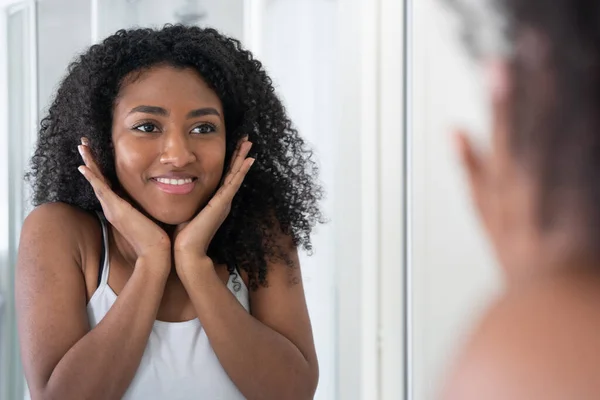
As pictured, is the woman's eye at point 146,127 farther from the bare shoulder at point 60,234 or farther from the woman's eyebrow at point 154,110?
the bare shoulder at point 60,234

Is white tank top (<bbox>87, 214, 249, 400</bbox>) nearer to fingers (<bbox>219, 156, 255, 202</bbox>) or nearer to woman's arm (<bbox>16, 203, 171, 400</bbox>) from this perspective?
woman's arm (<bbox>16, 203, 171, 400</bbox>)

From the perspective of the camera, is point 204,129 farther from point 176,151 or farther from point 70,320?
Answer: point 70,320

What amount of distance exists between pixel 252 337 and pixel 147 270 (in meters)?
0.16

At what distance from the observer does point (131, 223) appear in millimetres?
944

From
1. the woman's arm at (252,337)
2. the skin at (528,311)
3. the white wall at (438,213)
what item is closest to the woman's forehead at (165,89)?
the woman's arm at (252,337)

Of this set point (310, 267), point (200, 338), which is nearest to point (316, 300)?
point (310, 267)

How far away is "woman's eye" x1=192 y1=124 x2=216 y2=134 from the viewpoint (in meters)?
0.96

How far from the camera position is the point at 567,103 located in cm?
32

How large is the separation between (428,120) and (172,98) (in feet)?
1.22

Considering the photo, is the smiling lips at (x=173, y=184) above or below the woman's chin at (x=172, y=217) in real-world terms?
above

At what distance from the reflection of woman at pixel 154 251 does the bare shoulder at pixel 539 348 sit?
25.7 inches

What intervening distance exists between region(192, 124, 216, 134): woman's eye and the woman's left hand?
63 millimetres

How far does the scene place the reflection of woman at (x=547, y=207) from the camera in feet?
1.02

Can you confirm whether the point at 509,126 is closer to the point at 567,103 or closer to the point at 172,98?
the point at 567,103
